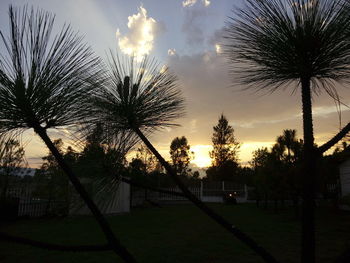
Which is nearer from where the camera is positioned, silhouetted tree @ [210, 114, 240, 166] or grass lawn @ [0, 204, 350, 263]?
grass lawn @ [0, 204, 350, 263]

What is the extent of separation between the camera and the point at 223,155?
47.5 meters

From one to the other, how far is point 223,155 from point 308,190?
4703cm

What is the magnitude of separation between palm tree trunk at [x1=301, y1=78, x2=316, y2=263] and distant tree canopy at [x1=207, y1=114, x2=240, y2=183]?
144 ft

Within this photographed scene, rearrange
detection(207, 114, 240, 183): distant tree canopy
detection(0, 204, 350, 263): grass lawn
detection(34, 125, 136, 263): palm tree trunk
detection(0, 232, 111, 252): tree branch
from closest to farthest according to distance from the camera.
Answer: detection(0, 232, 111, 252): tree branch < detection(34, 125, 136, 263): palm tree trunk < detection(0, 204, 350, 263): grass lawn < detection(207, 114, 240, 183): distant tree canopy

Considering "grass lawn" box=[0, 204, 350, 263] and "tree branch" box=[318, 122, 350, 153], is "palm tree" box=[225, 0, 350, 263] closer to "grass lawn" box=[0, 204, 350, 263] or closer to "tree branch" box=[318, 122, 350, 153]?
"tree branch" box=[318, 122, 350, 153]

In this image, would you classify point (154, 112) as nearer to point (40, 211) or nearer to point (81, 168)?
point (81, 168)

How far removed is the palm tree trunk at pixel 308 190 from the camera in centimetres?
120

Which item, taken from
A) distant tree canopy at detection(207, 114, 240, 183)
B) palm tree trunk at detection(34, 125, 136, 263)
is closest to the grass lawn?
palm tree trunk at detection(34, 125, 136, 263)

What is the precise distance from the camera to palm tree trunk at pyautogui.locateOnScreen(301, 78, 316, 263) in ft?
3.92

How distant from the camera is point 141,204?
2434cm

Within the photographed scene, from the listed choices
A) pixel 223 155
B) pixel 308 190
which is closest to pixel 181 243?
pixel 308 190

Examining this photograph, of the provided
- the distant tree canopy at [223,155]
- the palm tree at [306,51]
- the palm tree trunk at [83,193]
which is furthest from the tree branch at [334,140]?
the distant tree canopy at [223,155]

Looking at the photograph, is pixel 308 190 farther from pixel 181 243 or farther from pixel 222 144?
pixel 222 144

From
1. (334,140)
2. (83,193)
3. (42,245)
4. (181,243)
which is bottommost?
(181,243)
